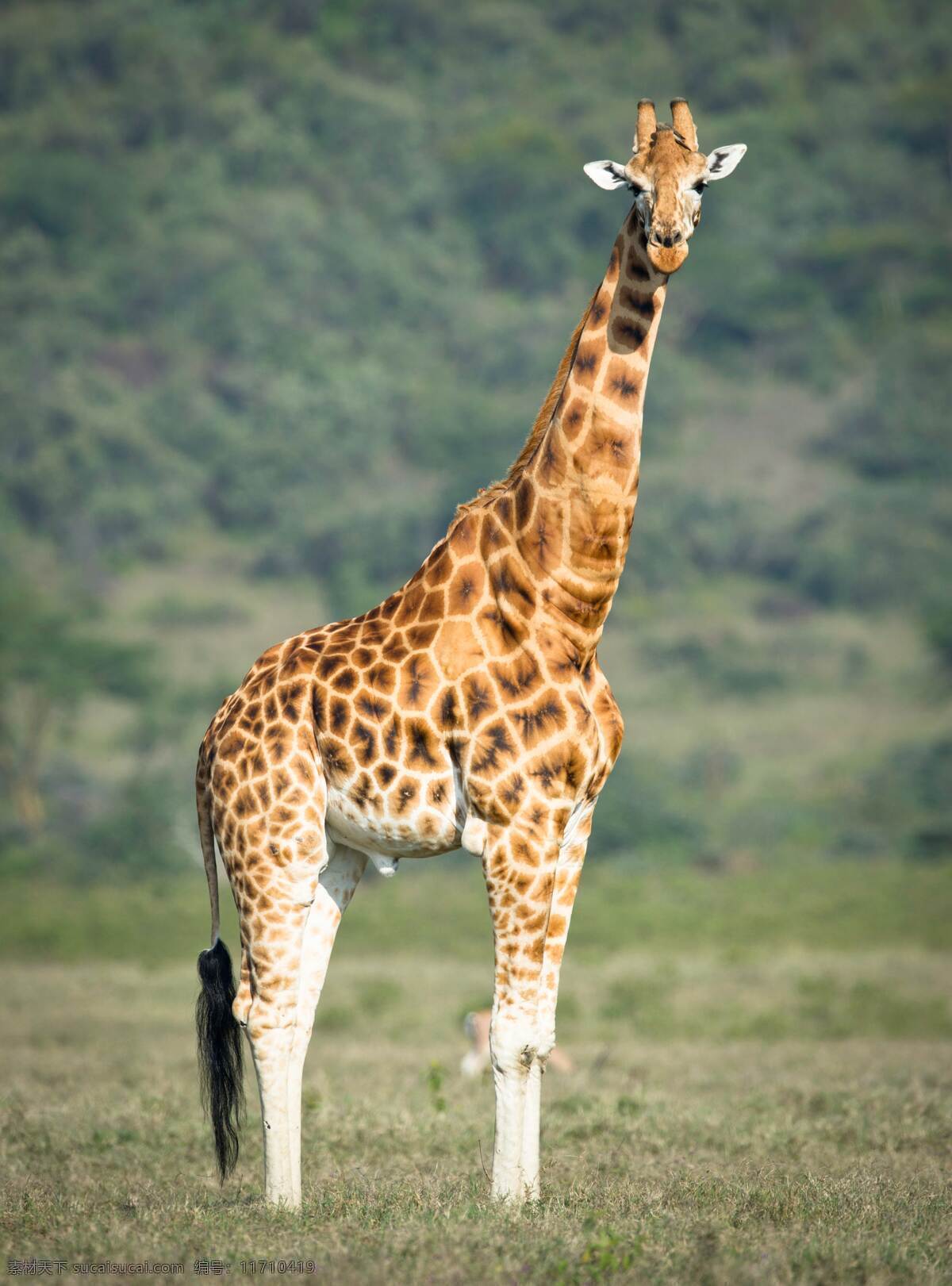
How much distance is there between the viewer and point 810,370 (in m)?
90.4

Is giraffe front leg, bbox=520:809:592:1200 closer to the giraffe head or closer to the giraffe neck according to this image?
the giraffe neck

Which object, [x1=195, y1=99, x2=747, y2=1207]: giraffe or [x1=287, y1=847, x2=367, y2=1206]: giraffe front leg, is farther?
[x1=287, y1=847, x2=367, y2=1206]: giraffe front leg

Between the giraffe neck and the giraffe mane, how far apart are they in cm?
15

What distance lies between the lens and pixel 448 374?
91.1 m

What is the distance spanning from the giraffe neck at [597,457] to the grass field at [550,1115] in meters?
2.53

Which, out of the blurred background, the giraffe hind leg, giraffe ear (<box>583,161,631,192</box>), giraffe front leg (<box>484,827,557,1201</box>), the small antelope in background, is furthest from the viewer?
the small antelope in background

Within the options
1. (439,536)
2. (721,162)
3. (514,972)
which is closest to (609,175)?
(721,162)

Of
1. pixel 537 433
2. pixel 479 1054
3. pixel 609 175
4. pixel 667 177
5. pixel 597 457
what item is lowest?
pixel 479 1054

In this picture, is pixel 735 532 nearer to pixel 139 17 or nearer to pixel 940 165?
pixel 940 165

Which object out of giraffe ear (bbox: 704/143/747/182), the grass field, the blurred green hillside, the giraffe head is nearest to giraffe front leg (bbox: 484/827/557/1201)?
the grass field

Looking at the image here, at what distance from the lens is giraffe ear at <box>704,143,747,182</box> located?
7.20 meters

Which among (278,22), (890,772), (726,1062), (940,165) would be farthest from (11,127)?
(726,1062)

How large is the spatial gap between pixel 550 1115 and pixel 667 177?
18.9ft

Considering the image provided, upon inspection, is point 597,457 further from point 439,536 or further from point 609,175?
point 439,536
